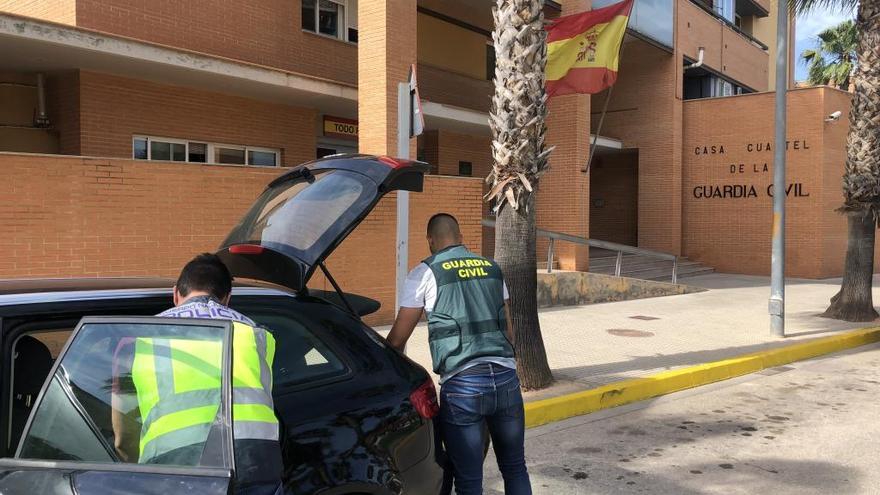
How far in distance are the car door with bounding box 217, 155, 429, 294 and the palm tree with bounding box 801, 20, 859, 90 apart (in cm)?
3036

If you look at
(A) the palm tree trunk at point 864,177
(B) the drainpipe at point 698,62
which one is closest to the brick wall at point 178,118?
(A) the palm tree trunk at point 864,177

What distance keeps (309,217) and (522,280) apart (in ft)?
13.3

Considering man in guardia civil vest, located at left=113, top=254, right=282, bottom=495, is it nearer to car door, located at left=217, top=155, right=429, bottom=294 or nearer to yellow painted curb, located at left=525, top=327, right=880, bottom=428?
car door, located at left=217, top=155, right=429, bottom=294

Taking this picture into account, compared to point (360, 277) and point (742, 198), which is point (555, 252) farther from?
point (742, 198)

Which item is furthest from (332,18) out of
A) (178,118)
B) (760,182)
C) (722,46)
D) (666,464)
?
(722,46)

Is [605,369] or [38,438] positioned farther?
[605,369]

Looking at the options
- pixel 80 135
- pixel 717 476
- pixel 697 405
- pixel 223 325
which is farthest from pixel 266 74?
pixel 223 325

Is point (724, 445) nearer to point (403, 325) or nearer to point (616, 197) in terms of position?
point (403, 325)

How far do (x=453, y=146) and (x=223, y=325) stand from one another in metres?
15.5

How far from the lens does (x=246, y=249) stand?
9.99 feet

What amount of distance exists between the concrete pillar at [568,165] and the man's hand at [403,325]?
1231 centimetres

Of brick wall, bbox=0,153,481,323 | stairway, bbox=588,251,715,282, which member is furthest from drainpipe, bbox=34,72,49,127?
stairway, bbox=588,251,715,282

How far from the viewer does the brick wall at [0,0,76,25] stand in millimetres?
10311

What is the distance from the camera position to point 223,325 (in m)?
1.93
